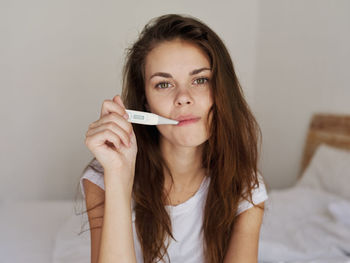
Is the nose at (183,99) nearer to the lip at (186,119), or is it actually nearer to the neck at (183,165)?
the lip at (186,119)

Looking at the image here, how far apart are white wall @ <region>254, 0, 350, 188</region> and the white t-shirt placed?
46.7 inches

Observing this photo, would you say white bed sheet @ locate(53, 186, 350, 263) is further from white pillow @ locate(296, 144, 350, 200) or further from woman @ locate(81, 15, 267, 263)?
woman @ locate(81, 15, 267, 263)

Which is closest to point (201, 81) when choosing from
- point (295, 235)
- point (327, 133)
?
point (295, 235)

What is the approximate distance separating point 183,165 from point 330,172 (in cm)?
98

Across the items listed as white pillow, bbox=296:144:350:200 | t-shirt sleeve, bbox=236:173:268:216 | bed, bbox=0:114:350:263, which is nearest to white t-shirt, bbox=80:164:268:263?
t-shirt sleeve, bbox=236:173:268:216

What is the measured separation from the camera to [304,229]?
4.36ft

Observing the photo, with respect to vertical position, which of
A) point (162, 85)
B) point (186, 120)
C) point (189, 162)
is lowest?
point (189, 162)

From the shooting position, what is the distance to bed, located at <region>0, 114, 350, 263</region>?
3.74 feet

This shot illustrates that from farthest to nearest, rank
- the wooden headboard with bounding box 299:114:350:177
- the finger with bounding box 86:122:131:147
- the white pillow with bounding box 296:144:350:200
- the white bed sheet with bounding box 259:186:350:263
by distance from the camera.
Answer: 1. the wooden headboard with bounding box 299:114:350:177
2. the white pillow with bounding box 296:144:350:200
3. the white bed sheet with bounding box 259:186:350:263
4. the finger with bounding box 86:122:131:147

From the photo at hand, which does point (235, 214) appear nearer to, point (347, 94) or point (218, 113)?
point (218, 113)

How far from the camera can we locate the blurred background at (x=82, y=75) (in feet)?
6.56

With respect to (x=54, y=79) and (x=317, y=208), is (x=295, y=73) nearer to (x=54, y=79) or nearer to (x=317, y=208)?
(x=317, y=208)

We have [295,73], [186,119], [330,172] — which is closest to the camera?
[186,119]

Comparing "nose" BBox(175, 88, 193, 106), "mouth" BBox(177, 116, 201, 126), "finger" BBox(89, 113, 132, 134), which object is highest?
"nose" BBox(175, 88, 193, 106)
